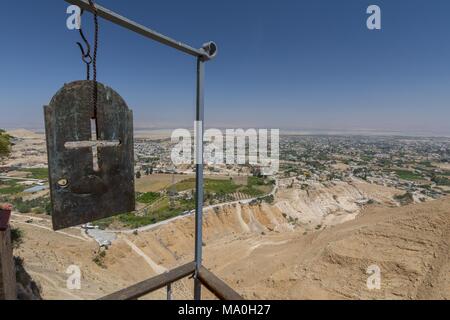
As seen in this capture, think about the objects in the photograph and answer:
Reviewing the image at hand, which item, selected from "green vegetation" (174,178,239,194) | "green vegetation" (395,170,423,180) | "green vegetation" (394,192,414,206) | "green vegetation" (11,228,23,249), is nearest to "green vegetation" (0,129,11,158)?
"green vegetation" (11,228,23,249)

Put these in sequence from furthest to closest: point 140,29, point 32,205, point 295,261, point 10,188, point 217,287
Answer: point 10,188
point 32,205
point 295,261
point 217,287
point 140,29

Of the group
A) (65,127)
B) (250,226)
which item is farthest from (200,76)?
(250,226)

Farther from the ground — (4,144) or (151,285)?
(4,144)

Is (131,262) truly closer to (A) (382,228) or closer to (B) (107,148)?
(A) (382,228)

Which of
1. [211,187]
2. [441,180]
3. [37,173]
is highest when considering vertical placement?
[37,173]

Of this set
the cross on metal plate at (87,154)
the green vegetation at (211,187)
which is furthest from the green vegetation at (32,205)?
the cross on metal plate at (87,154)

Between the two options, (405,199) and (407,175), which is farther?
(407,175)

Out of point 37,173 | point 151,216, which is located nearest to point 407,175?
point 151,216

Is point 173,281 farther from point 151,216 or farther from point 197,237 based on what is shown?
point 151,216
